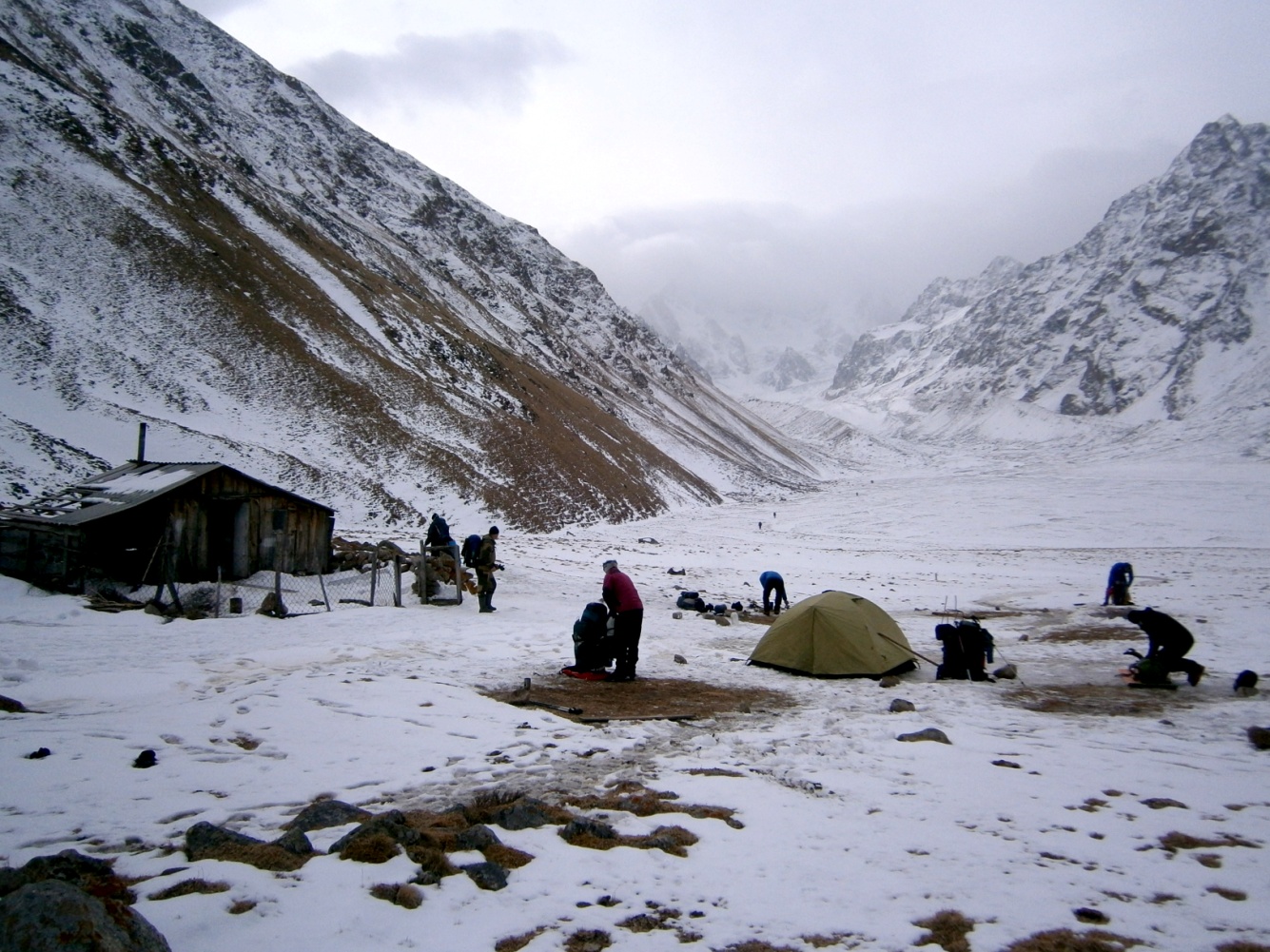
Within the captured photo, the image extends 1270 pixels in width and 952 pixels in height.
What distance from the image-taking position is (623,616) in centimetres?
1243

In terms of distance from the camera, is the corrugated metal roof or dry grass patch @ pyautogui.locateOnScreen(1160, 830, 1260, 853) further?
the corrugated metal roof

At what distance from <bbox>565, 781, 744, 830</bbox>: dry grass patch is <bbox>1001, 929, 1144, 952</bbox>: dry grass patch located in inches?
89.0

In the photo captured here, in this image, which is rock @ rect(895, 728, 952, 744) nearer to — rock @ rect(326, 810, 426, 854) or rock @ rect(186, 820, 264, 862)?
rock @ rect(326, 810, 426, 854)

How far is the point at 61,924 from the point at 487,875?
246 centimetres

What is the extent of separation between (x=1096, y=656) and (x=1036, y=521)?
47.3 meters

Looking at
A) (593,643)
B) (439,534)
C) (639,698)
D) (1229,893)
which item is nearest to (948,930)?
(1229,893)

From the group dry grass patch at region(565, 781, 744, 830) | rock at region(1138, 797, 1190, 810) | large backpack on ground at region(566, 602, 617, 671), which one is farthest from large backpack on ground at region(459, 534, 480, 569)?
rock at region(1138, 797, 1190, 810)

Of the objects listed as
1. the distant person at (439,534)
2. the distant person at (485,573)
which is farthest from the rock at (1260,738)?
the distant person at (439,534)

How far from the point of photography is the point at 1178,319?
192 m

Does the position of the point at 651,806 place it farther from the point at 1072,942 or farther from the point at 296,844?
the point at 1072,942

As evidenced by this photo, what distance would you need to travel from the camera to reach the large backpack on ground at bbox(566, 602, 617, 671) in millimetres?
12489

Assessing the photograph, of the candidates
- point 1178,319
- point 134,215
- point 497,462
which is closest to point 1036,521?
point 497,462

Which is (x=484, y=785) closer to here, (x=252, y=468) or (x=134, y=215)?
(x=252, y=468)

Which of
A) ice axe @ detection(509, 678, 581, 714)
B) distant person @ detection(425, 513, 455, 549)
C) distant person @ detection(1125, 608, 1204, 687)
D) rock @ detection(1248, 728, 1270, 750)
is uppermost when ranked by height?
distant person @ detection(425, 513, 455, 549)
